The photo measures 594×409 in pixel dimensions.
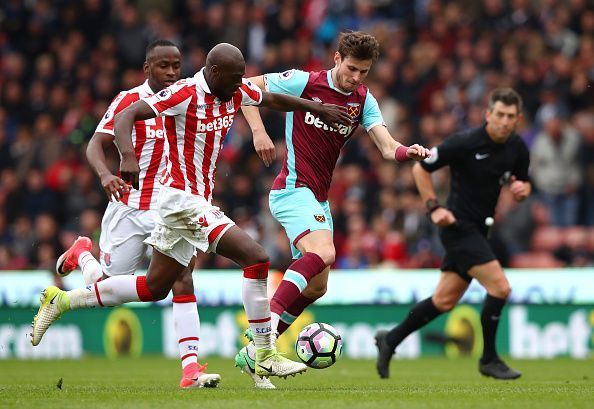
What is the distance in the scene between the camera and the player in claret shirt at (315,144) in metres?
8.55

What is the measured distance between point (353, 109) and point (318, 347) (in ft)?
6.37

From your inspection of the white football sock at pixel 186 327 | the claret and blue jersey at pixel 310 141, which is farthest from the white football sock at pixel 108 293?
the claret and blue jersey at pixel 310 141

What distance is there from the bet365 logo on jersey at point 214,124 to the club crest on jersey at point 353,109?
48.3 inches

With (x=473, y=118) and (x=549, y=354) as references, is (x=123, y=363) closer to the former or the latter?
(x=549, y=354)

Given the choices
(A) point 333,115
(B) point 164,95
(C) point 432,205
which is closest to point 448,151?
(C) point 432,205

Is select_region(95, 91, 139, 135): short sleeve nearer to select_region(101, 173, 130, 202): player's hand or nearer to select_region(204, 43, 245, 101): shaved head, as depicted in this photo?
select_region(204, 43, 245, 101): shaved head

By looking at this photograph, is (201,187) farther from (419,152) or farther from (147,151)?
(419,152)

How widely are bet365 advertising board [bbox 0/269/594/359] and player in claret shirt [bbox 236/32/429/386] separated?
18.6ft

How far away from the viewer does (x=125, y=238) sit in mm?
9211

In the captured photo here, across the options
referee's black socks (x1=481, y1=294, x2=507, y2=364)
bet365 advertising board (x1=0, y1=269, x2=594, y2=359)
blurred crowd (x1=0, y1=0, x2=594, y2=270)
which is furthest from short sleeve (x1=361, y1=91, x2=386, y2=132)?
blurred crowd (x1=0, y1=0, x2=594, y2=270)

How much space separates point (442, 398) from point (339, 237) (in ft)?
28.8

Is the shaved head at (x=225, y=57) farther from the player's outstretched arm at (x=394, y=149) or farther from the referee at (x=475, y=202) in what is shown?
the referee at (x=475, y=202)

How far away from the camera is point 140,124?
9.11 m

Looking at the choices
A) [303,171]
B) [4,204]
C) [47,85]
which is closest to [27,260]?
[4,204]
